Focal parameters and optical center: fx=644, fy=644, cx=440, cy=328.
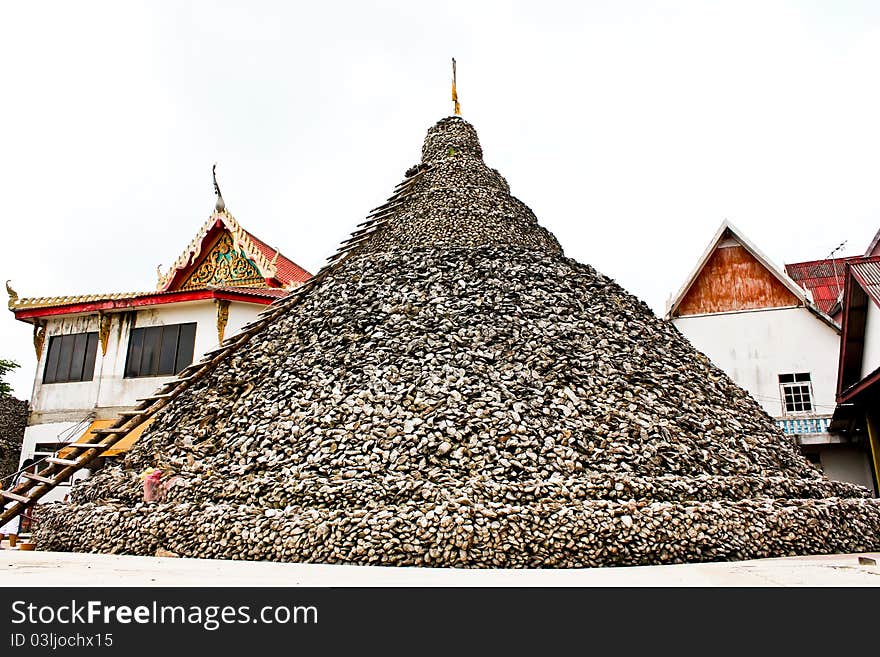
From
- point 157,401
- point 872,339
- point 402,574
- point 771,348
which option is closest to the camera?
point 402,574

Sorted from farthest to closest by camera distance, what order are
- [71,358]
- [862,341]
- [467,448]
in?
1. [71,358]
2. [862,341]
3. [467,448]

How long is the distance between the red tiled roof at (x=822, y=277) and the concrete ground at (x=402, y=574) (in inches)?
661

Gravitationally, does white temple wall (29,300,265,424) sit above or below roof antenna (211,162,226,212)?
below

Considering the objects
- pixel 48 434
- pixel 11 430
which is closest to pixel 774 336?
pixel 48 434

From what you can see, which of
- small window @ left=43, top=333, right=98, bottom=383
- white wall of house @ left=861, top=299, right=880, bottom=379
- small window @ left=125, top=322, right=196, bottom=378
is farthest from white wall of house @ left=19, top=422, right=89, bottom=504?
white wall of house @ left=861, top=299, right=880, bottom=379

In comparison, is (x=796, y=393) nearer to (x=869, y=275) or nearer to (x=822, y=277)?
(x=822, y=277)

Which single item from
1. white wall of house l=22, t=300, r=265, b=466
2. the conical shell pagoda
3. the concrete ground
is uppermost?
white wall of house l=22, t=300, r=265, b=466

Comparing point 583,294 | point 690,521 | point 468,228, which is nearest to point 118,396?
point 468,228

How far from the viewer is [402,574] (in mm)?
4934

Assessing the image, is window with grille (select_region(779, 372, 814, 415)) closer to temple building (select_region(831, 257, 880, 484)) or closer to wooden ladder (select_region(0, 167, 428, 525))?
temple building (select_region(831, 257, 880, 484))

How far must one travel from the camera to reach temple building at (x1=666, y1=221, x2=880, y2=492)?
1684 centimetres

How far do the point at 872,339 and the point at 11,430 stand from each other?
21298 mm

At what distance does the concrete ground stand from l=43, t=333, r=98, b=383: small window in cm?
997

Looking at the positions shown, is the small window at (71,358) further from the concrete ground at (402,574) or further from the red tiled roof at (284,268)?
the concrete ground at (402,574)
